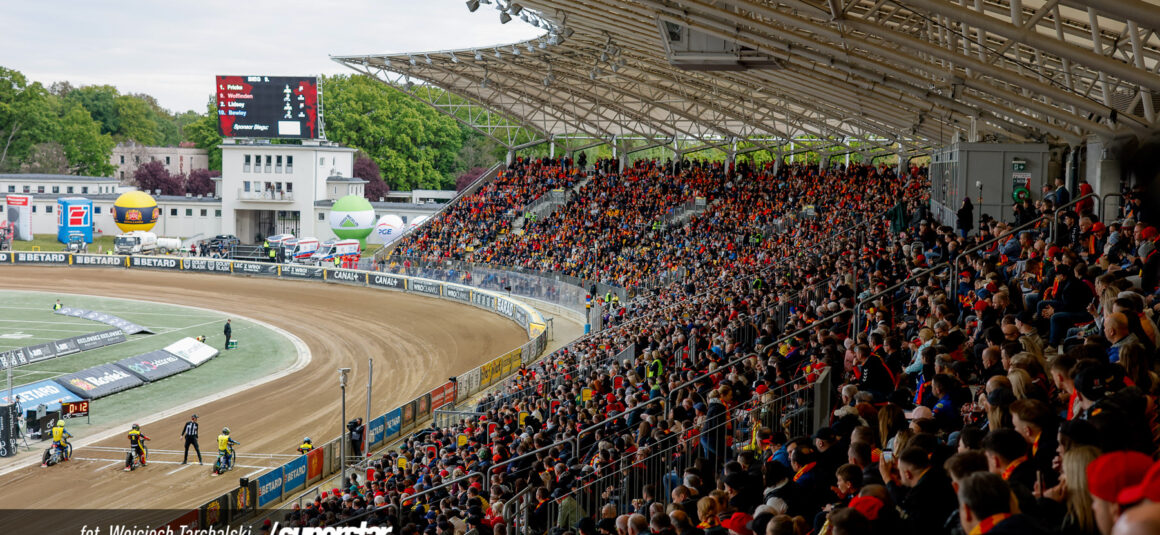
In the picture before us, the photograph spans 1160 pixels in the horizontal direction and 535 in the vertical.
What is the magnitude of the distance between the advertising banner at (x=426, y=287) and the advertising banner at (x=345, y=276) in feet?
12.0

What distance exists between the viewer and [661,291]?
1107 inches

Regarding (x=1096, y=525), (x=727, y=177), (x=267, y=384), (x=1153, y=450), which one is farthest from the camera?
(x=727, y=177)

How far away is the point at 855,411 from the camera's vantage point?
6.80 meters

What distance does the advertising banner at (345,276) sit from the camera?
4825 cm

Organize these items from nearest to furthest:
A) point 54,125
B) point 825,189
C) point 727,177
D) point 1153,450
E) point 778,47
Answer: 1. point 1153,450
2. point 778,47
3. point 825,189
4. point 727,177
5. point 54,125

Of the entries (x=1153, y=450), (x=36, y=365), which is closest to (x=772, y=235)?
(x=36, y=365)

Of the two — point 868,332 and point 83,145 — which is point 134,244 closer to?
point 83,145

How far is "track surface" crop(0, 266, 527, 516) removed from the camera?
60.9 feet

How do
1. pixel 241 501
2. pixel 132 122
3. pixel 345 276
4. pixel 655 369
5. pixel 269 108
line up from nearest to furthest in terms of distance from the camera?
pixel 655 369
pixel 241 501
pixel 345 276
pixel 269 108
pixel 132 122

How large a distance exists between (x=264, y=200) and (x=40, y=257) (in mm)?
13819

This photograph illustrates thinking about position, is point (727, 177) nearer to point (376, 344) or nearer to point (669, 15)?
point (376, 344)

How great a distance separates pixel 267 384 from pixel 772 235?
58.6ft

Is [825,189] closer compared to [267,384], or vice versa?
[267,384]

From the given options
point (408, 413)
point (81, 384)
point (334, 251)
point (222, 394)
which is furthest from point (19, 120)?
point (408, 413)
